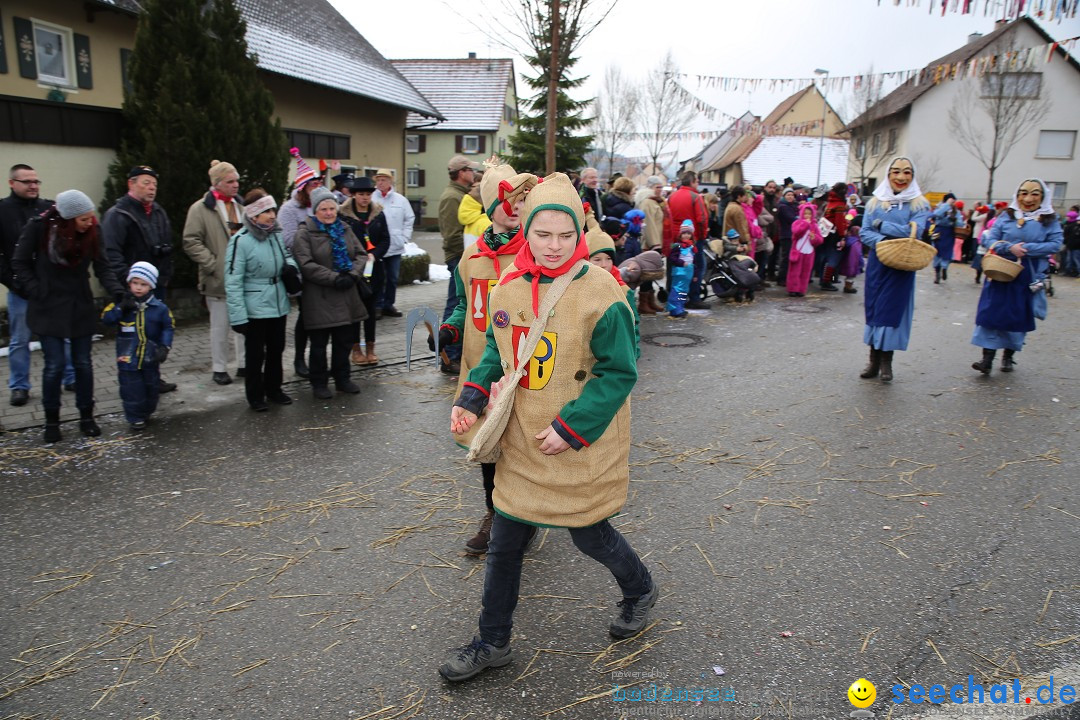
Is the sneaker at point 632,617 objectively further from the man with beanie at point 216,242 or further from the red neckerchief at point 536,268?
the man with beanie at point 216,242

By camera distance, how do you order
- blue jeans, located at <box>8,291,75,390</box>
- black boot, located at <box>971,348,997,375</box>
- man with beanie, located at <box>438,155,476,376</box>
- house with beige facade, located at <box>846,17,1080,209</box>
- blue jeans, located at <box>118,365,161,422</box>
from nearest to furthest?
blue jeans, located at <box>118,365,161,422</box> → blue jeans, located at <box>8,291,75,390</box> → black boot, located at <box>971,348,997,375</box> → man with beanie, located at <box>438,155,476,376</box> → house with beige facade, located at <box>846,17,1080,209</box>

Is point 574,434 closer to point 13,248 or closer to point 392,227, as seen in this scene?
point 13,248

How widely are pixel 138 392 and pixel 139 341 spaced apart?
420mm

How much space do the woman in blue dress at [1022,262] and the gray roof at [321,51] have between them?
40.1 ft

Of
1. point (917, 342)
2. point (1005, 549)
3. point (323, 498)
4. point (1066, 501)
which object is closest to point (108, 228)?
point (323, 498)

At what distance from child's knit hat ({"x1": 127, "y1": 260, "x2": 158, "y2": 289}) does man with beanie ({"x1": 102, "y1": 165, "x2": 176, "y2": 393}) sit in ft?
0.26

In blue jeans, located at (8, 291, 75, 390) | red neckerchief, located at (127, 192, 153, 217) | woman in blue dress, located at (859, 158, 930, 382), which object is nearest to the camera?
blue jeans, located at (8, 291, 75, 390)

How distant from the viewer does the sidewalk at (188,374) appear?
6363mm

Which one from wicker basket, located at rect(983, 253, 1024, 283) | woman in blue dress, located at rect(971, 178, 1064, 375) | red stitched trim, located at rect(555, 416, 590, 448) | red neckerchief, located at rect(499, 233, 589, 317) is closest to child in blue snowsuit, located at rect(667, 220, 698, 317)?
woman in blue dress, located at rect(971, 178, 1064, 375)

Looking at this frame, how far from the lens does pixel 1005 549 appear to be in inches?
159

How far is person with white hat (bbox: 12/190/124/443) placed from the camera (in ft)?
18.5

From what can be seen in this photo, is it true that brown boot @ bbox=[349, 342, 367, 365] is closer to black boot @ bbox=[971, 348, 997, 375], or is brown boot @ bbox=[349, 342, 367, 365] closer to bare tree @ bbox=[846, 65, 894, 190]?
black boot @ bbox=[971, 348, 997, 375]

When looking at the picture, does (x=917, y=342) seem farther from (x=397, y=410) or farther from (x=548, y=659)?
(x=548, y=659)

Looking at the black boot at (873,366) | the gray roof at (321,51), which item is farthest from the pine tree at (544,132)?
the black boot at (873,366)
